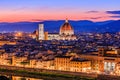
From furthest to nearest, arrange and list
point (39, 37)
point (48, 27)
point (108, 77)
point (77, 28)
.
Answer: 1. point (77, 28)
2. point (48, 27)
3. point (39, 37)
4. point (108, 77)

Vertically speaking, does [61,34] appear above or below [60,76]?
above

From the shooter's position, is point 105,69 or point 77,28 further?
point 77,28

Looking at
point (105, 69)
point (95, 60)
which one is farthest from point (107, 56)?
point (105, 69)

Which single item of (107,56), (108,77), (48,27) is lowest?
(108,77)

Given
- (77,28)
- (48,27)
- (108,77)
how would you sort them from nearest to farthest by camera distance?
(108,77), (48,27), (77,28)

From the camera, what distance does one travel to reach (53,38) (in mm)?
115000

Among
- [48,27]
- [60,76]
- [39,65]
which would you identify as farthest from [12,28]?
[60,76]

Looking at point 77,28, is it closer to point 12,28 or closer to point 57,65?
point 12,28

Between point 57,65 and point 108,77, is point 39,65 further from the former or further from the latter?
point 108,77

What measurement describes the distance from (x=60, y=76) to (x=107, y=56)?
12.2m

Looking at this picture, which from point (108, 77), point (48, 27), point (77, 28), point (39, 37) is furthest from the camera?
point (77, 28)

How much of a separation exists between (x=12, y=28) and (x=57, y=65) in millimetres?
142930

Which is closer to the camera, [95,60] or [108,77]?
[108,77]

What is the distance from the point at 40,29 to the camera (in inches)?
4562
